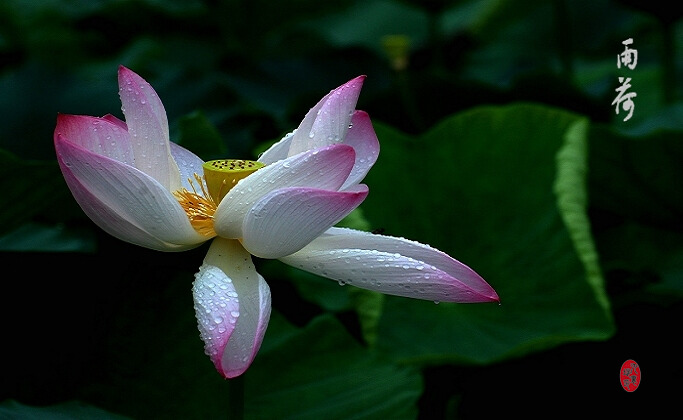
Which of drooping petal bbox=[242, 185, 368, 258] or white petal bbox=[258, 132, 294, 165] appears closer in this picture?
drooping petal bbox=[242, 185, 368, 258]

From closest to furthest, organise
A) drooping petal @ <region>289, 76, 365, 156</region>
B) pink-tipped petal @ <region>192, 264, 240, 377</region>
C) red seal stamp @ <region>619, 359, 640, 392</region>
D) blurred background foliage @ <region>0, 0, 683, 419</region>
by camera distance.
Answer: pink-tipped petal @ <region>192, 264, 240, 377</region>
drooping petal @ <region>289, 76, 365, 156</region>
blurred background foliage @ <region>0, 0, 683, 419</region>
red seal stamp @ <region>619, 359, 640, 392</region>

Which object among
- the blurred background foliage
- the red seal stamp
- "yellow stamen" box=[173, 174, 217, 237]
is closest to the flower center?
"yellow stamen" box=[173, 174, 217, 237]

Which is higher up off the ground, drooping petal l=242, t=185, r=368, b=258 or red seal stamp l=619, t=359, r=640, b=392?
drooping petal l=242, t=185, r=368, b=258

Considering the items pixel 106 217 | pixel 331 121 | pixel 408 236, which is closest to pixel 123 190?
pixel 106 217

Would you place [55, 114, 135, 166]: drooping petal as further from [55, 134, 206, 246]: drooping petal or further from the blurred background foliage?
the blurred background foliage

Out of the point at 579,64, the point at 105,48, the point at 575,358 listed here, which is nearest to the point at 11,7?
the point at 105,48
